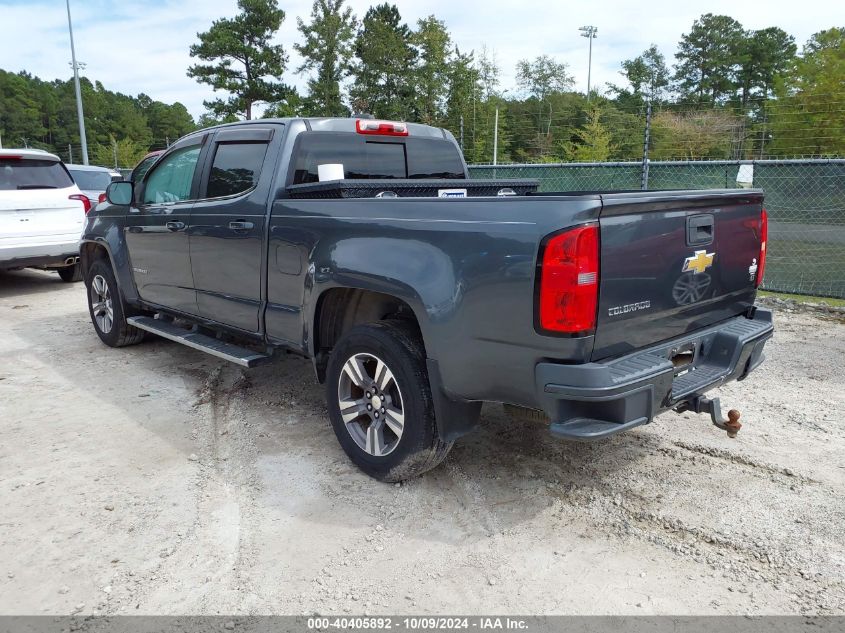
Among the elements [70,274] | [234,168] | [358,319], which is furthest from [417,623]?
[70,274]

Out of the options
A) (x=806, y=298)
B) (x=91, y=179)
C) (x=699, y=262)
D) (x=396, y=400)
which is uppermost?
(x=91, y=179)

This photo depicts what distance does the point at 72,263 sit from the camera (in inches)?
370

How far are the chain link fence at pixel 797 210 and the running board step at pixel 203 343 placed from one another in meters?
6.12

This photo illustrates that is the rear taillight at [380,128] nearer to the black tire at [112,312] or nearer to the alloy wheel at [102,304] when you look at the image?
the black tire at [112,312]

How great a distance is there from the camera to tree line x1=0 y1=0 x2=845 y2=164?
20.7m

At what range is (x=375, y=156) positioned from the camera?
455cm

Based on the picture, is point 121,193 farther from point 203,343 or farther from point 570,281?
point 570,281

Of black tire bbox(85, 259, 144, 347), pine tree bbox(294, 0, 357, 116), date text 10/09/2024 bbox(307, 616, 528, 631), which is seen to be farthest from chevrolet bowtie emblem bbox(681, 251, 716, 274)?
pine tree bbox(294, 0, 357, 116)

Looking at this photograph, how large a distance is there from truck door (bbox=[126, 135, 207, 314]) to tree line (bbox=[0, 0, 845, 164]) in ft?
21.2

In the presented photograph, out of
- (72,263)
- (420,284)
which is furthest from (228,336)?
(72,263)

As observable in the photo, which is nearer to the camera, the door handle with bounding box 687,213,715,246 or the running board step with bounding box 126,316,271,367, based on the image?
the door handle with bounding box 687,213,715,246

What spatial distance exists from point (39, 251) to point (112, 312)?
11.8 feet

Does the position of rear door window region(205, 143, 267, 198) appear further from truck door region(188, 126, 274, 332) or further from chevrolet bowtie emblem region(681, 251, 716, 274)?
chevrolet bowtie emblem region(681, 251, 716, 274)

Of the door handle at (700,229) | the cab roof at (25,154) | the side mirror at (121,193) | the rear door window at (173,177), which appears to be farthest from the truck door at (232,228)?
the cab roof at (25,154)
